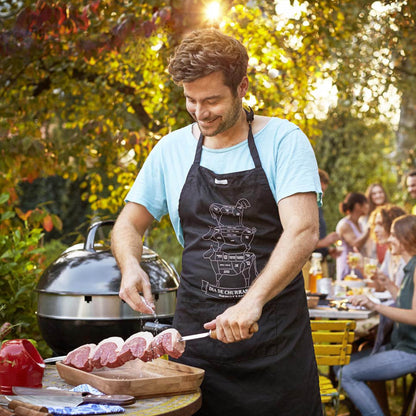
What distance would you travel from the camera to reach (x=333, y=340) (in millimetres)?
4246

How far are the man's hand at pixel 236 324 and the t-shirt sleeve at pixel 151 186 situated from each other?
716mm

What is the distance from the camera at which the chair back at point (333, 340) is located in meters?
4.22

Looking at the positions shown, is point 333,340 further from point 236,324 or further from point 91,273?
point 236,324

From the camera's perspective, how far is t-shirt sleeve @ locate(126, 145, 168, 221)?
2662mm

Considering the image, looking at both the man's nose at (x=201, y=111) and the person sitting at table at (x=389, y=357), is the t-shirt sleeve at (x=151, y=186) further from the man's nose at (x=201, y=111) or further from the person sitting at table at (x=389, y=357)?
the person sitting at table at (x=389, y=357)

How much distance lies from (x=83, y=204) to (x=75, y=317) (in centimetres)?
1169

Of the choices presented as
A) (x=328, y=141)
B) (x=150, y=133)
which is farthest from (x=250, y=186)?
(x=328, y=141)

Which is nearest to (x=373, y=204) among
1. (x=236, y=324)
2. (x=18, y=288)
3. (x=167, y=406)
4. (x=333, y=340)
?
(x=333, y=340)

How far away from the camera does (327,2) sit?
5.31 meters

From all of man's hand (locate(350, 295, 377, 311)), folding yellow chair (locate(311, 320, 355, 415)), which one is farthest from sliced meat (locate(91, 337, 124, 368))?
man's hand (locate(350, 295, 377, 311))

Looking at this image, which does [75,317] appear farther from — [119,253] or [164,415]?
[164,415]

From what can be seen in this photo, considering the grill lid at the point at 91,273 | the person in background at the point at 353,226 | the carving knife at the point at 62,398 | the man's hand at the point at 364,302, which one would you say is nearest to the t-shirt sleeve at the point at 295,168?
the carving knife at the point at 62,398

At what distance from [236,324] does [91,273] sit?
4.34 ft

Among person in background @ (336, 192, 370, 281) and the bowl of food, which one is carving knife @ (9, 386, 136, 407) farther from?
person in background @ (336, 192, 370, 281)
